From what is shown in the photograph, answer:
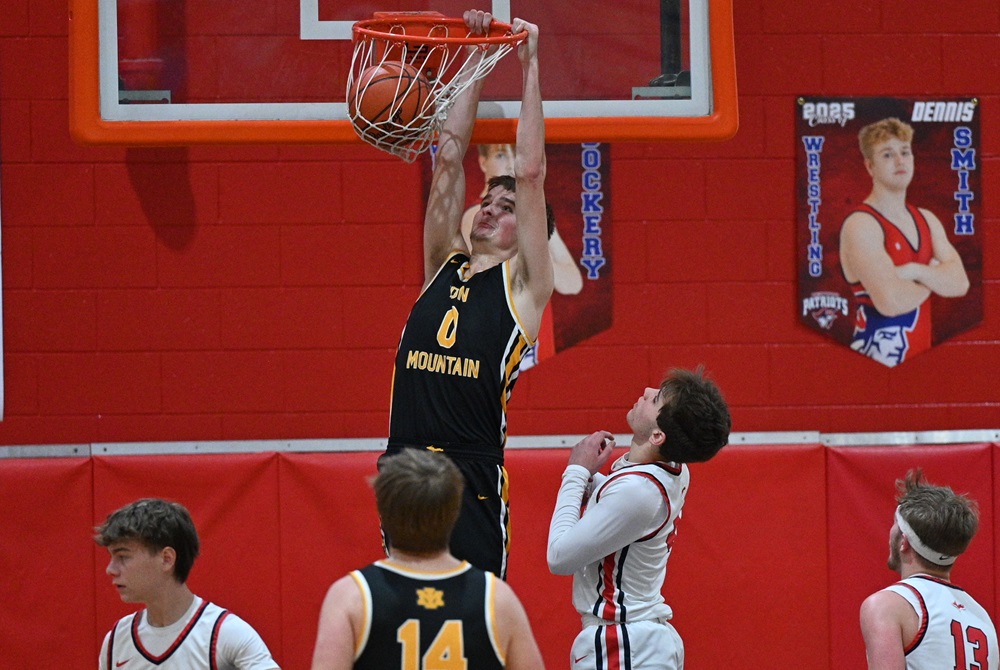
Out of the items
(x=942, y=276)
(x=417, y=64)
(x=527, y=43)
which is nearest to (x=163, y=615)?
(x=417, y=64)

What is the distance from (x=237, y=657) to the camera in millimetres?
3340

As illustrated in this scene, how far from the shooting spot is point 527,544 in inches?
227

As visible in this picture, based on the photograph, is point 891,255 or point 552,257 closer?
point 552,257

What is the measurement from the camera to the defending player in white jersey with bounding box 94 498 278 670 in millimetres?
3328

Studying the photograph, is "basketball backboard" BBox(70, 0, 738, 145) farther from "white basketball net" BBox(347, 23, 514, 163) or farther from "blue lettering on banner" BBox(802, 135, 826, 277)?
"blue lettering on banner" BBox(802, 135, 826, 277)

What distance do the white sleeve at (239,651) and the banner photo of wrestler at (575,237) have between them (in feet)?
9.47

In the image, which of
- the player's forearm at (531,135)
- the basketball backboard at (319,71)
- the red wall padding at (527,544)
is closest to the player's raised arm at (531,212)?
the player's forearm at (531,135)

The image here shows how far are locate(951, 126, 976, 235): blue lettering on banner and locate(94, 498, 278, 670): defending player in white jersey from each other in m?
4.42

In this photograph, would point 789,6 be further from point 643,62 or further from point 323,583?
point 323,583

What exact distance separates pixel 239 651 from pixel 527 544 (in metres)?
2.58

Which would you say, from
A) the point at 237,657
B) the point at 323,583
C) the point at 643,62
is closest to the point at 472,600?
the point at 237,657

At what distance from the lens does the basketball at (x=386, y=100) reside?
368 cm

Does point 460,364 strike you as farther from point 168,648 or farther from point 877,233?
point 877,233

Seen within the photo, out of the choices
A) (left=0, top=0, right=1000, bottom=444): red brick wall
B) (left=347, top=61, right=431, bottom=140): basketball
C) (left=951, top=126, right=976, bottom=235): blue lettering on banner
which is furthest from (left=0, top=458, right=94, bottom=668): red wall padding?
(left=951, top=126, right=976, bottom=235): blue lettering on banner
